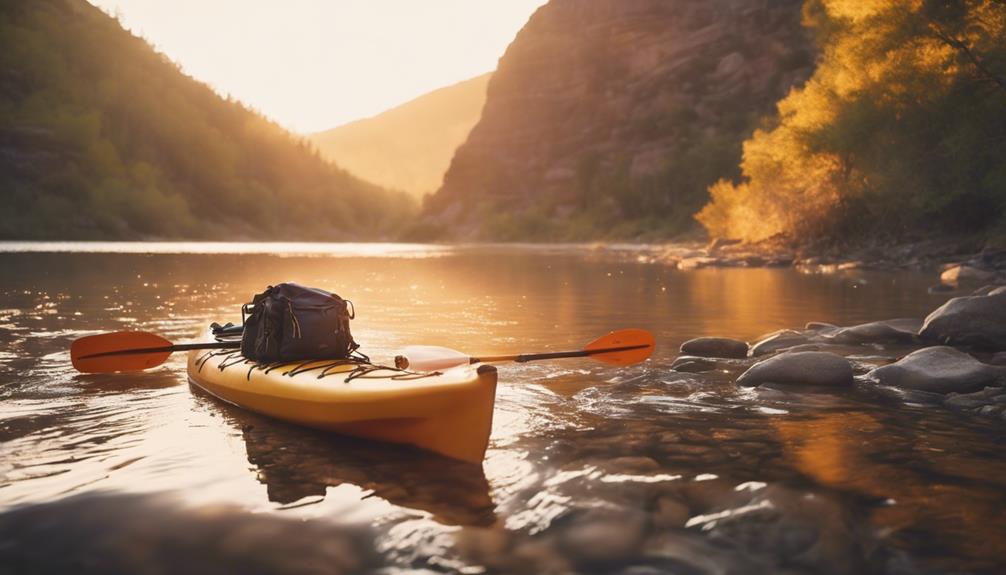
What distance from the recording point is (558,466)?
5.18 m

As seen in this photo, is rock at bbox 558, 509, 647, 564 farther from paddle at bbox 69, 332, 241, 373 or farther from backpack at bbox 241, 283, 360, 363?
paddle at bbox 69, 332, 241, 373

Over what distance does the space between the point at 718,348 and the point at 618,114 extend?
87.0m

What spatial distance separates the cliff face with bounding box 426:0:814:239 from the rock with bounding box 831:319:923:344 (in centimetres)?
5633

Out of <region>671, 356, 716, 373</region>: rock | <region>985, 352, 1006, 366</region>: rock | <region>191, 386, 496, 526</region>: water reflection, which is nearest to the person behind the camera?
<region>191, 386, 496, 526</region>: water reflection

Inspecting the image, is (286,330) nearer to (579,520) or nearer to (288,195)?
(579,520)

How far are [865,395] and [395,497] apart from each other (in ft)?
15.3

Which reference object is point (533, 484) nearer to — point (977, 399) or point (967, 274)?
point (977, 399)

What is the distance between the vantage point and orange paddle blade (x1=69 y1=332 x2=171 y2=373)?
7195 mm

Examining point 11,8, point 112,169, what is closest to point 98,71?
point 11,8

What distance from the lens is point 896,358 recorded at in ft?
29.4

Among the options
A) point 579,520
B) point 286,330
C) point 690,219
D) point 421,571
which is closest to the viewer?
point 421,571

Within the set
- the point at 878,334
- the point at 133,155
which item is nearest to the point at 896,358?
the point at 878,334

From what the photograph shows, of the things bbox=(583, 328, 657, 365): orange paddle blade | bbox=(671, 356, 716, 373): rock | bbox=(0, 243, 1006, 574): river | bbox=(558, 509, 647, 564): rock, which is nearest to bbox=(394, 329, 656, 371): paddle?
bbox=(583, 328, 657, 365): orange paddle blade

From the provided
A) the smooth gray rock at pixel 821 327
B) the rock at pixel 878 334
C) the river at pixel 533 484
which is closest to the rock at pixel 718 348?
the river at pixel 533 484
